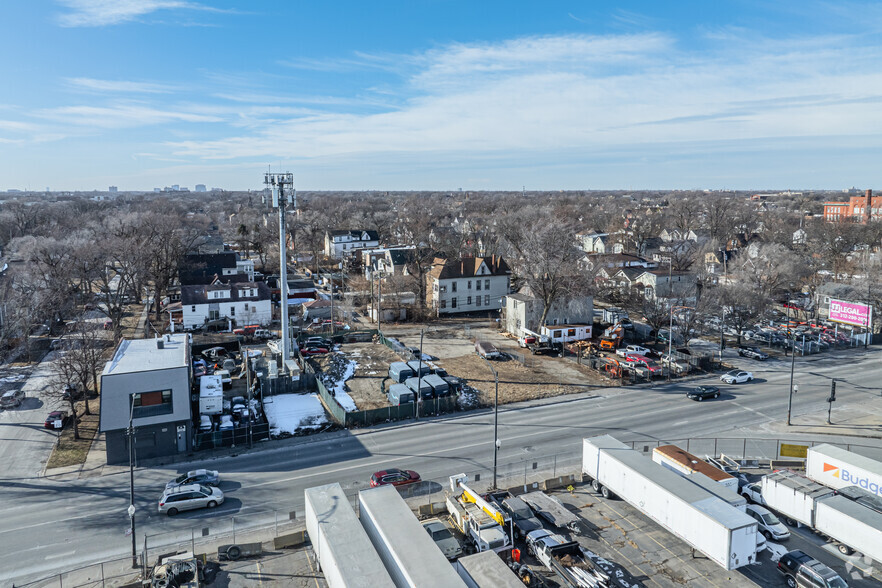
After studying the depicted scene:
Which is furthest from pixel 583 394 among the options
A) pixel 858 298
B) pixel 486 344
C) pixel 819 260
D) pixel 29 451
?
pixel 819 260

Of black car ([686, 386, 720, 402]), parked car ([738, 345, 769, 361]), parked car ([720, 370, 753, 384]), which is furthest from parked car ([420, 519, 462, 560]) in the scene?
parked car ([738, 345, 769, 361])

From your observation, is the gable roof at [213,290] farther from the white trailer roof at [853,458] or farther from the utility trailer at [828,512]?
the white trailer roof at [853,458]

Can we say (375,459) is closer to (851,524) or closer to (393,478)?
(393,478)

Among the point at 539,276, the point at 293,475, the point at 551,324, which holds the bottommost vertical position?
the point at 293,475

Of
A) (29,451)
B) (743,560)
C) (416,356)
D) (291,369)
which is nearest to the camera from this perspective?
(743,560)

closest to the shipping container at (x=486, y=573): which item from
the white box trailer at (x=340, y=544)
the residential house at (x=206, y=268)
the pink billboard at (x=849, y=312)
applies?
the white box trailer at (x=340, y=544)

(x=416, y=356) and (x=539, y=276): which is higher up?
(x=539, y=276)

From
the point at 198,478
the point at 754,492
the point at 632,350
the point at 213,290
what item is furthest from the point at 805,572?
the point at 213,290

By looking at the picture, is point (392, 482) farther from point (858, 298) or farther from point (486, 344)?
point (858, 298)
